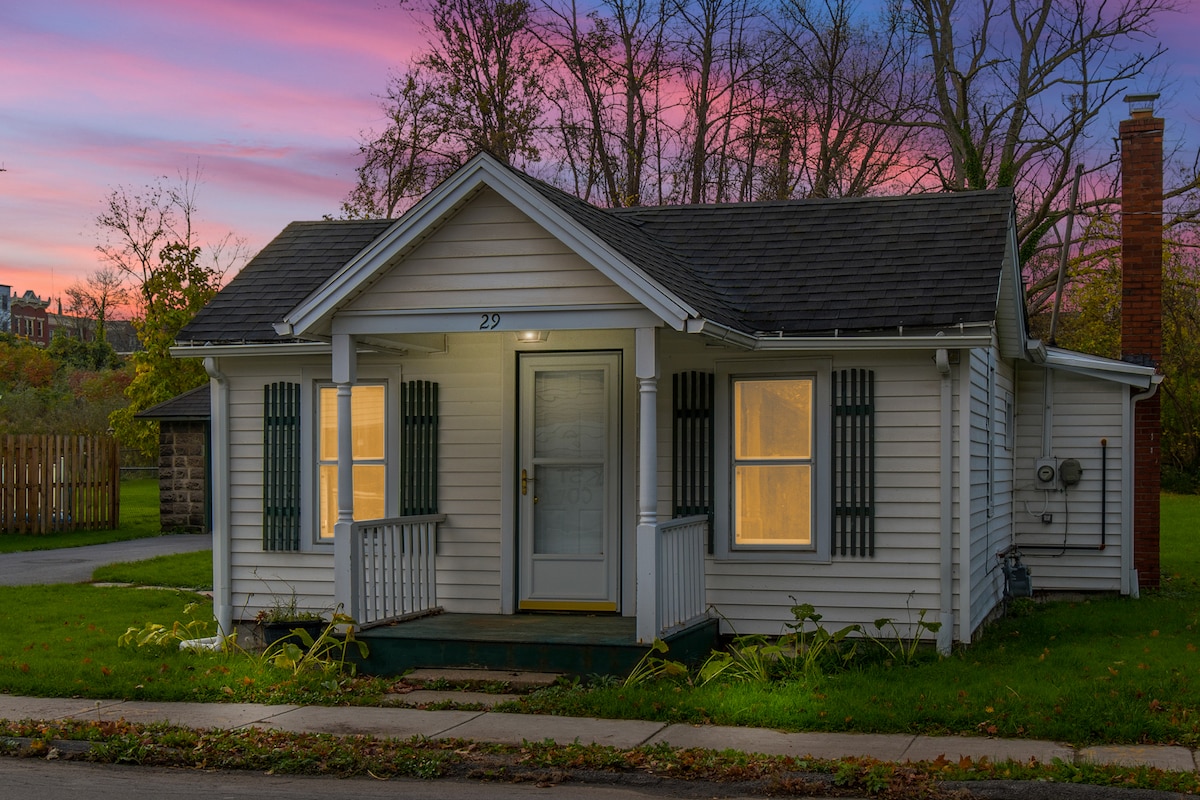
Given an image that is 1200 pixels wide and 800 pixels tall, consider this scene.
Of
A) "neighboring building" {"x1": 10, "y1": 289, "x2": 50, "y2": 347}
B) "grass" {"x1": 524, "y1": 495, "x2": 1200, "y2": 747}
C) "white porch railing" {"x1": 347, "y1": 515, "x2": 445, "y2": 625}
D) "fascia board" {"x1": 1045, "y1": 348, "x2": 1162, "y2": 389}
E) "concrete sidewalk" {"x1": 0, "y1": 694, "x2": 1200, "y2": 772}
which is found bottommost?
"concrete sidewalk" {"x1": 0, "y1": 694, "x2": 1200, "y2": 772}

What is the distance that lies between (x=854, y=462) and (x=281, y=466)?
17.0ft

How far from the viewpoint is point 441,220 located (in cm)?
991

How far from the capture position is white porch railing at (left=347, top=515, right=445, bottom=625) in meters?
10.0

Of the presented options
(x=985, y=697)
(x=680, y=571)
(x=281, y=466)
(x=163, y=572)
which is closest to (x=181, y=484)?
(x=163, y=572)

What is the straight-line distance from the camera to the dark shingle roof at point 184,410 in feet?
77.6

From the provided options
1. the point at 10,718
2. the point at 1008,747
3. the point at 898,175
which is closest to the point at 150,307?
the point at 898,175

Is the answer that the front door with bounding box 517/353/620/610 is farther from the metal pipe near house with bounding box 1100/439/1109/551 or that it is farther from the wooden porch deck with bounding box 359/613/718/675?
the metal pipe near house with bounding box 1100/439/1109/551

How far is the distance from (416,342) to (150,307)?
22457 millimetres

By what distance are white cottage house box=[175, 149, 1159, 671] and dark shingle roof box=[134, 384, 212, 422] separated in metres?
11.7

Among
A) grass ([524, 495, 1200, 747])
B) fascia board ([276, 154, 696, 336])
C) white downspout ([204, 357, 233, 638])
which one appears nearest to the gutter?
fascia board ([276, 154, 696, 336])

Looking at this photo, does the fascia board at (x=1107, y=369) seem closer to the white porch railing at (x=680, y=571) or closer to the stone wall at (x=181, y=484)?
the white porch railing at (x=680, y=571)

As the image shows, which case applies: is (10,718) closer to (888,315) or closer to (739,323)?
(739,323)

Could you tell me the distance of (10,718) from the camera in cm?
835

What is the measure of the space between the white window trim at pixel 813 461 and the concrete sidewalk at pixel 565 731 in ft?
8.82
